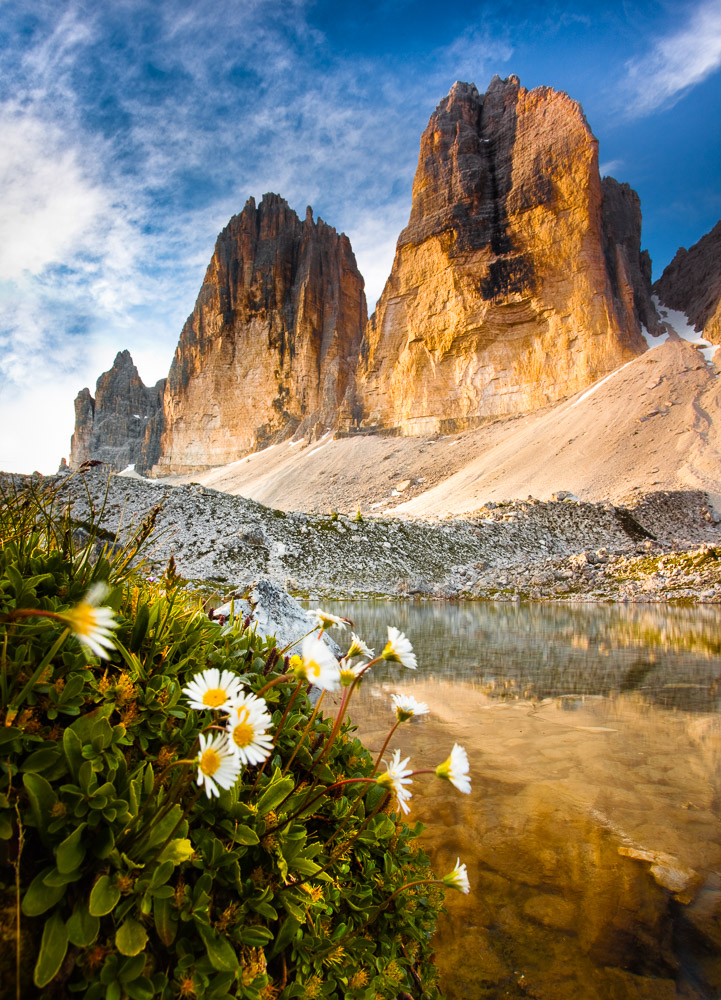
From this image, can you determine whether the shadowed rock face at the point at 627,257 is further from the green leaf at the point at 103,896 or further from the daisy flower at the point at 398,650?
the green leaf at the point at 103,896

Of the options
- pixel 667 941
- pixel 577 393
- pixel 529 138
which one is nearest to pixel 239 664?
pixel 667 941

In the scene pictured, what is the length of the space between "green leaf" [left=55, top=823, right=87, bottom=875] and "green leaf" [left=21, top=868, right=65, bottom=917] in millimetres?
33

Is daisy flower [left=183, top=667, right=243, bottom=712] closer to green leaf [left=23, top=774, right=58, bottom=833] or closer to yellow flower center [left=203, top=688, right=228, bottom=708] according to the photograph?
yellow flower center [left=203, top=688, right=228, bottom=708]

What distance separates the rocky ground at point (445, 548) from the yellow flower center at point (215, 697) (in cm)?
1654

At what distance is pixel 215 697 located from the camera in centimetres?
118

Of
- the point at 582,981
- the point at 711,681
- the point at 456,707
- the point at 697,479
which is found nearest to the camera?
the point at 582,981

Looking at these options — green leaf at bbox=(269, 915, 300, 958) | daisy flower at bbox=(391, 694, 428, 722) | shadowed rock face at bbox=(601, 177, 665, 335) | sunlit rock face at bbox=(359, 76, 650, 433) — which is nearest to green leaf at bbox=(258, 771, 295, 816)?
green leaf at bbox=(269, 915, 300, 958)

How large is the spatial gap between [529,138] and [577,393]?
36156mm

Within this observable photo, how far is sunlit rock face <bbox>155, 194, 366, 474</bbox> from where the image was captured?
91.6 meters

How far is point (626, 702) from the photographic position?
219 inches

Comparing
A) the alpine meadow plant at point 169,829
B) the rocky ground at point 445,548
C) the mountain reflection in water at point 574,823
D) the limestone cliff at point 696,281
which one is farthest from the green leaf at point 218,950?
the limestone cliff at point 696,281

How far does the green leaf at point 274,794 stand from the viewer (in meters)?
1.49

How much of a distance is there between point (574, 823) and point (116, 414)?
15049cm

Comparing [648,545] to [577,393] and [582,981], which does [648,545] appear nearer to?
[582,981]
